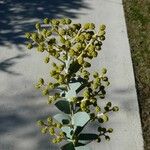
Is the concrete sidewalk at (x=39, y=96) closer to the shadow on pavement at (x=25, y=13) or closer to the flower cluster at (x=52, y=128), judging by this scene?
the shadow on pavement at (x=25, y=13)

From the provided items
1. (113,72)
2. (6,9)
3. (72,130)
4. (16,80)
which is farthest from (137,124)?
(6,9)

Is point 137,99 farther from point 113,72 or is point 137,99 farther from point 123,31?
point 123,31

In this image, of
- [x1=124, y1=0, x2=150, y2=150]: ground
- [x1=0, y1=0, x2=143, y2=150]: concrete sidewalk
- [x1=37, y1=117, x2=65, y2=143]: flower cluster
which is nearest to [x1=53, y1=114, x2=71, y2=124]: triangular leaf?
[x1=37, y1=117, x2=65, y2=143]: flower cluster

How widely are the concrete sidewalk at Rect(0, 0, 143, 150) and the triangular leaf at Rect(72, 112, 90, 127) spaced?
1893 mm

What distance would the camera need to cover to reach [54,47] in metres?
2.88

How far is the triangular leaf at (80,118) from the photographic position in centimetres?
289

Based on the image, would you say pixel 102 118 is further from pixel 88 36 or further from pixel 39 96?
pixel 39 96

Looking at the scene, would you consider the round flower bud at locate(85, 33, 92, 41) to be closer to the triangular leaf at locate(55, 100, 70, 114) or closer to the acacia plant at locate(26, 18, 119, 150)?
the acacia plant at locate(26, 18, 119, 150)

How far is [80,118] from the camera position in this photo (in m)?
2.94

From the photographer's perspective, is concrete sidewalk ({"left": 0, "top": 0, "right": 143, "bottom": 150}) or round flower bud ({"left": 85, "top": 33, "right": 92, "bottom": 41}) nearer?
round flower bud ({"left": 85, "top": 33, "right": 92, "bottom": 41})

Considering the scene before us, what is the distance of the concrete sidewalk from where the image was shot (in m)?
4.89

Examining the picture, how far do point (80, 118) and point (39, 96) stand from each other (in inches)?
102

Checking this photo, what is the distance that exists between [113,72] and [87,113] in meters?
3.12

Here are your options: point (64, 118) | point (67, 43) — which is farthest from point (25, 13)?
point (67, 43)
